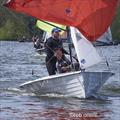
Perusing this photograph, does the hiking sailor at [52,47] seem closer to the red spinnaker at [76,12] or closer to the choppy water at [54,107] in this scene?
the choppy water at [54,107]

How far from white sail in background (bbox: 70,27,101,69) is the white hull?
0.54 metres

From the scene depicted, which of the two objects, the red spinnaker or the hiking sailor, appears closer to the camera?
the red spinnaker

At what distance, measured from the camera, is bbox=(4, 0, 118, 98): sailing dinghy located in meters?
21.0

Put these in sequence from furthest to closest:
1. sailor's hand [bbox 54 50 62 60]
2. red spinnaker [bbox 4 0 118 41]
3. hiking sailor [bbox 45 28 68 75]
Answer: hiking sailor [bbox 45 28 68 75], sailor's hand [bbox 54 50 62 60], red spinnaker [bbox 4 0 118 41]

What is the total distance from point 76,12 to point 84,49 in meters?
1.44

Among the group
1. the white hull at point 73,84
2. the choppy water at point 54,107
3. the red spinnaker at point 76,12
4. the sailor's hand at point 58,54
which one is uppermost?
the red spinnaker at point 76,12

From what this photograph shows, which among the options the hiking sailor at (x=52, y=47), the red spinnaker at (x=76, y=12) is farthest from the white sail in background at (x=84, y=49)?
the red spinnaker at (x=76, y=12)

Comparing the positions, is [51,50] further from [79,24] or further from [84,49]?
[79,24]

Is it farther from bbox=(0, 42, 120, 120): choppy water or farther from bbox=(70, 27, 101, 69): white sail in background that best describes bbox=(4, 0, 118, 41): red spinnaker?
bbox=(0, 42, 120, 120): choppy water

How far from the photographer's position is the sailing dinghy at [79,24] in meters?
21.0

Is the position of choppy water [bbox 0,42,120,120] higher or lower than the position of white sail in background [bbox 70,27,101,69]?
lower

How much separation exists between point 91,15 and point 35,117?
5.07 m

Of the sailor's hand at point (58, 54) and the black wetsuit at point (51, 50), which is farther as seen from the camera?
the black wetsuit at point (51, 50)

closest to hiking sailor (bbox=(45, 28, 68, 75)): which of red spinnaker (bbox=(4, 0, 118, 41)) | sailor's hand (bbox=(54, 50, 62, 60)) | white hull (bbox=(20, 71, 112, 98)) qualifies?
sailor's hand (bbox=(54, 50, 62, 60))
